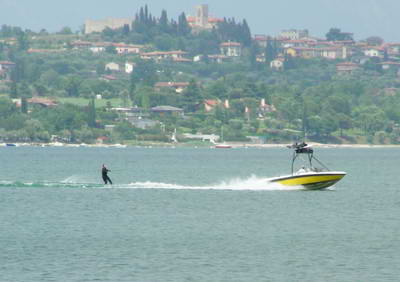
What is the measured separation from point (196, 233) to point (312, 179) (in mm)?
18491

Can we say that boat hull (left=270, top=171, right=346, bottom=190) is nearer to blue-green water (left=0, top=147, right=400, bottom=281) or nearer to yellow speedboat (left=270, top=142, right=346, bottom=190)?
yellow speedboat (left=270, top=142, right=346, bottom=190)

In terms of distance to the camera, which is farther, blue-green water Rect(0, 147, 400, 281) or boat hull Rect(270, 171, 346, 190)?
boat hull Rect(270, 171, 346, 190)

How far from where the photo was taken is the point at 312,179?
245 feet

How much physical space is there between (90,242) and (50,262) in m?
5.61

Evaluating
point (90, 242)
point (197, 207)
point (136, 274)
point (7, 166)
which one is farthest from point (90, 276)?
point (7, 166)

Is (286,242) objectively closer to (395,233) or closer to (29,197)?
(395,233)

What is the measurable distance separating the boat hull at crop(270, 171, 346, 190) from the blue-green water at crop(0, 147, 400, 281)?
2.83 feet

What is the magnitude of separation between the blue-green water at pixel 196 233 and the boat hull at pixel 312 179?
0.86 meters

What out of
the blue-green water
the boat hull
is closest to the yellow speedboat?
the boat hull

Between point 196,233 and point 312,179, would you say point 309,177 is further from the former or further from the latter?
point 196,233

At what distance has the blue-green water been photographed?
155 feet

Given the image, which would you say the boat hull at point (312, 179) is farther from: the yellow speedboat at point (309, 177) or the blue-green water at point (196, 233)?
the blue-green water at point (196, 233)

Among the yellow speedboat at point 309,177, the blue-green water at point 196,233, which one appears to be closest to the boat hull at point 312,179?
the yellow speedboat at point 309,177

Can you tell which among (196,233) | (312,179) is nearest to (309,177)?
(312,179)
